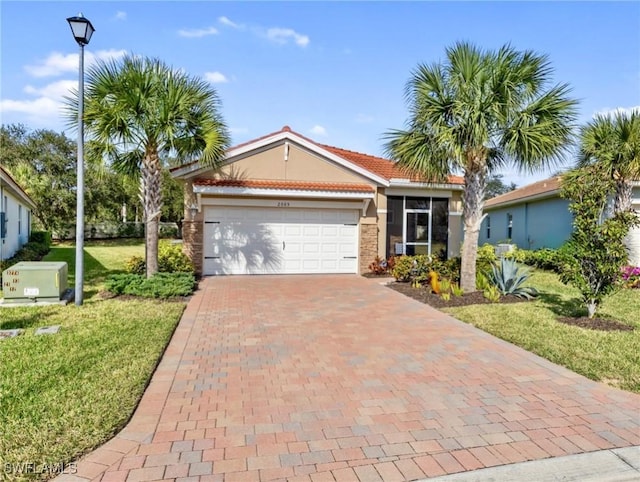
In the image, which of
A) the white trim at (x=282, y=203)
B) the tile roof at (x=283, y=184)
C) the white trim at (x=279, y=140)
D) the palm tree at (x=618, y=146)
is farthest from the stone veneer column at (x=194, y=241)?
the palm tree at (x=618, y=146)

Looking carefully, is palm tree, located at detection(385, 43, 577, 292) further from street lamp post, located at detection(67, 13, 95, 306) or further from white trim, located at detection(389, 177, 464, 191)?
street lamp post, located at detection(67, 13, 95, 306)

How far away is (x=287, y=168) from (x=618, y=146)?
11.1 meters

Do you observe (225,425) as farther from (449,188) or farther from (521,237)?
(521,237)

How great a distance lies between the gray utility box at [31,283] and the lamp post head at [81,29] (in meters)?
4.99

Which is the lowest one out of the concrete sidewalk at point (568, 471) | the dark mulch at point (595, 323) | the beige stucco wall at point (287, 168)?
the concrete sidewalk at point (568, 471)

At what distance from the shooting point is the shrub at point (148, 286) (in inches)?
393

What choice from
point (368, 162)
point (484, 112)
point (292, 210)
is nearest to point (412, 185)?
point (368, 162)

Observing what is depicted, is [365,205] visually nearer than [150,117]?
No

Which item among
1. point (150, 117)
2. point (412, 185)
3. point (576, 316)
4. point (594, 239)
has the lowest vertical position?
point (576, 316)

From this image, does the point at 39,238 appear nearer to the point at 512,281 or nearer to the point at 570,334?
the point at 512,281

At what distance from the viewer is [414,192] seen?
16328mm

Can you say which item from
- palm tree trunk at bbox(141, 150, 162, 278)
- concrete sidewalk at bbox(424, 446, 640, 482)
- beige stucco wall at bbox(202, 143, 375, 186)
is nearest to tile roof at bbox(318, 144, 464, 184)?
beige stucco wall at bbox(202, 143, 375, 186)

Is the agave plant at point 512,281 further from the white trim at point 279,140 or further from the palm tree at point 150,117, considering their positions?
the palm tree at point 150,117

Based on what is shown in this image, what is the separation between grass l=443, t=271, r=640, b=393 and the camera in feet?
17.9
